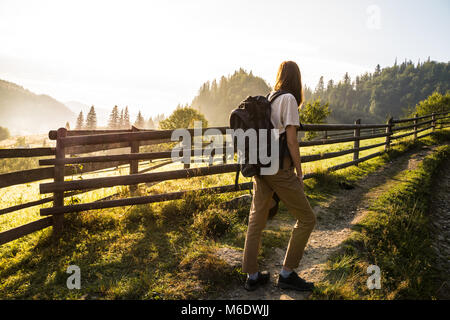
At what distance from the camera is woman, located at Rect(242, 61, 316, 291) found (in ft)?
8.14

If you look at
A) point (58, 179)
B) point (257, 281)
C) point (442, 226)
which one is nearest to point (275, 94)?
point (257, 281)

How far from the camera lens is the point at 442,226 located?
5156 mm

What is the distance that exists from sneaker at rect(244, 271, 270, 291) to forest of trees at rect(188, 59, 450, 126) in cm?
14916

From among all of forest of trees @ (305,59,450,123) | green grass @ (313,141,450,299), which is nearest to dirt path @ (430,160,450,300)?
green grass @ (313,141,450,299)

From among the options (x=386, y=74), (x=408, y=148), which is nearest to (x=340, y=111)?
(x=386, y=74)

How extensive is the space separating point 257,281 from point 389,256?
2348 mm

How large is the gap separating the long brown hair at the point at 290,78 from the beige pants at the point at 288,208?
2.51 ft

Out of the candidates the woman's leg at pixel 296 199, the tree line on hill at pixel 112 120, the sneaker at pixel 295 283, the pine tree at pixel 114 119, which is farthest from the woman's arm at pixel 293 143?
the pine tree at pixel 114 119

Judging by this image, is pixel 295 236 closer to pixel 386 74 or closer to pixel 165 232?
pixel 165 232

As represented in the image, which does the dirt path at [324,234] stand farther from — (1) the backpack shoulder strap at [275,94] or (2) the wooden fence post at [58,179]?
(2) the wooden fence post at [58,179]

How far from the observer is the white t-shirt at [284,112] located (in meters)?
2.43

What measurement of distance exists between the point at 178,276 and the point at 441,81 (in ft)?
764

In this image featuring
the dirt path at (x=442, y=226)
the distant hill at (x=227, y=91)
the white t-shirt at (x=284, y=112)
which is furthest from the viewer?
the distant hill at (x=227, y=91)
